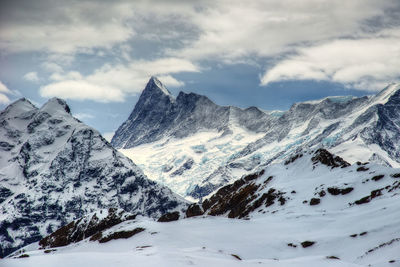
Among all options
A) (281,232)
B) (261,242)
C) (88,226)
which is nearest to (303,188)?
(281,232)

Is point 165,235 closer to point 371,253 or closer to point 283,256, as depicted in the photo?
point 283,256

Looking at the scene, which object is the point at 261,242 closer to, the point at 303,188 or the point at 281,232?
the point at 281,232

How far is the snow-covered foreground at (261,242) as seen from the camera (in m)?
46.7

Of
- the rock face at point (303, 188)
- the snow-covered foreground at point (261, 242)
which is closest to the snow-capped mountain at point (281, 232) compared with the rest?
the snow-covered foreground at point (261, 242)

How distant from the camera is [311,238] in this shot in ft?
246

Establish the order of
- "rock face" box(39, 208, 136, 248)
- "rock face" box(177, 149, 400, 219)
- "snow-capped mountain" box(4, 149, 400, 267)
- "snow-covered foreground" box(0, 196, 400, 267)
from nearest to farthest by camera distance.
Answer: "snow-covered foreground" box(0, 196, 400, 267), "snow-capped mountain" box(4, 149, 400, 267), "rock face" box(177, 149, 400, 219), "rock face" box(39, 208, 136, 248)

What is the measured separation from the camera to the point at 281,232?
82.2 meters

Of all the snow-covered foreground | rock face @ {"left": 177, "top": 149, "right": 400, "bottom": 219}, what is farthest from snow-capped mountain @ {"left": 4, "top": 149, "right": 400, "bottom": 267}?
rock face @ {"left": 177, "top": 149, "right": 400, "bottom": 219}

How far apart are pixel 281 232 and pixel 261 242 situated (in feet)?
26.9

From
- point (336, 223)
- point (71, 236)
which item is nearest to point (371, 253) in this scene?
point (336, 223)

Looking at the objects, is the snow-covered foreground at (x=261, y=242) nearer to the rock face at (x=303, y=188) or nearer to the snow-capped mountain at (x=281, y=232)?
the snow-capped mountain at (x=281, y=232)

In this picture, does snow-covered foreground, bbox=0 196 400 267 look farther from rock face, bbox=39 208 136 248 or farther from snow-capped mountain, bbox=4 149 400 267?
rock face, bbox=39 208 136 248

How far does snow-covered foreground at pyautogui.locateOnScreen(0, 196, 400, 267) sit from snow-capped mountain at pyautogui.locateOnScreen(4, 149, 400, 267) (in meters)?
0.12

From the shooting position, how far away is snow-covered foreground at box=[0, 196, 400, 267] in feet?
153
